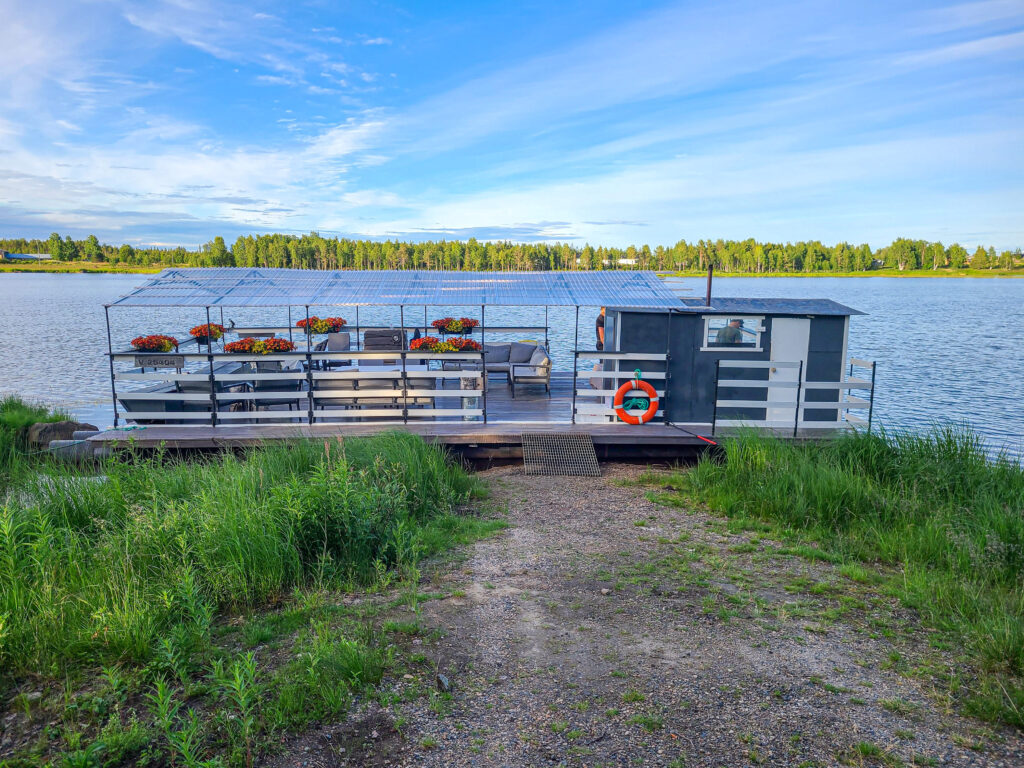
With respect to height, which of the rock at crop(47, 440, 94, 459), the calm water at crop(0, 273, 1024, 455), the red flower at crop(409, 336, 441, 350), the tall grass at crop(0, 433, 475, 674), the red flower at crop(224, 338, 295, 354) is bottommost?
the calm water at crop(0, 273, 1024, 455)

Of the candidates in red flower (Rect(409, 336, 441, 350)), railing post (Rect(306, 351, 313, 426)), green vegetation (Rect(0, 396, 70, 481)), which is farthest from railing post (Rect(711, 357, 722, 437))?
green vegetation (Rect(0, 396, 70, 481))

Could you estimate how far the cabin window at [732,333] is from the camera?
9.49 meters

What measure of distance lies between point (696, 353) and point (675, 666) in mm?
6178

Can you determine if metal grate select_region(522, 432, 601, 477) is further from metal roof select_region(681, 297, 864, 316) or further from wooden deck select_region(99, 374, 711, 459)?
metal roof select_region(681, 297, 864, 316)

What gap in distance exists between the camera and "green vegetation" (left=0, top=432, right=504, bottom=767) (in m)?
3.33

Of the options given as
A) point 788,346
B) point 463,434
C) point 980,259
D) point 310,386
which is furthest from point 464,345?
point 980,259

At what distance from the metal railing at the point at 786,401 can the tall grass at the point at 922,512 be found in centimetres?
88

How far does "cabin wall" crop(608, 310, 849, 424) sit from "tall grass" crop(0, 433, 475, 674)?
3892mm

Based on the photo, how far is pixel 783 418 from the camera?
10062 mm

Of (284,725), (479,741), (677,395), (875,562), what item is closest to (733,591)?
(875,562)

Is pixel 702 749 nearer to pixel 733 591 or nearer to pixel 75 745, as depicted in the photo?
pixel 733 591

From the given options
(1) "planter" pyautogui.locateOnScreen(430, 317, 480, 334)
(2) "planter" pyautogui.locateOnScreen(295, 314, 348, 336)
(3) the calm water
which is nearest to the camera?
(1) "planter" pyautogui.locateOnScreen(430, 317, 480, 334)

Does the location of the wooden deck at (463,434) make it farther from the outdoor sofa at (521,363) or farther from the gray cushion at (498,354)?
the gray cushion at (498,354)

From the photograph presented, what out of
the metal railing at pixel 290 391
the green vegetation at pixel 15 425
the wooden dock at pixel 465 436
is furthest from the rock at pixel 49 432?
the wooden dock at pixel 465 436
